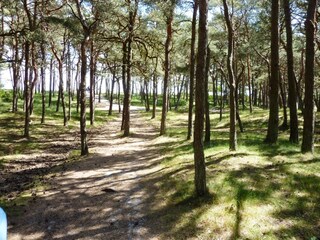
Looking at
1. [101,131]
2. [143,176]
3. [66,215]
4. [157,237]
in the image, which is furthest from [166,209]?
[101,131]

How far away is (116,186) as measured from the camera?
12.0m

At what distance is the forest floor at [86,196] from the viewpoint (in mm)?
8526

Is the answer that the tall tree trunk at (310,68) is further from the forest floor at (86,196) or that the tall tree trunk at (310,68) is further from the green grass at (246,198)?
the forest floor at (86,196)

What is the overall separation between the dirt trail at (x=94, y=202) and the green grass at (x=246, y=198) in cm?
76

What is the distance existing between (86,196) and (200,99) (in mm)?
4948

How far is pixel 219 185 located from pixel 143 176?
3.85m

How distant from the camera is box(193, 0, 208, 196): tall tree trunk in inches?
357

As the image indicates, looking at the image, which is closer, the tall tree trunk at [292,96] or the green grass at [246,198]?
the green grass at [246,198]

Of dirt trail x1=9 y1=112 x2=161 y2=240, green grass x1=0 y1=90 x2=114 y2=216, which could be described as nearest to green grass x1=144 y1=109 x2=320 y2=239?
dirt trail x1=9 y1=112 x2=161 y2=240

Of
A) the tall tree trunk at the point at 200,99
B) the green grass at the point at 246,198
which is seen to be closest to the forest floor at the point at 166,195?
the green grass at the point at 246,198

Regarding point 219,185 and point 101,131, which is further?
point 101,131

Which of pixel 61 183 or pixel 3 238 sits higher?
pixel 3 238

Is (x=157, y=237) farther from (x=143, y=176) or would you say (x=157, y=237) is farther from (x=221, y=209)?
(x=143, y=176)

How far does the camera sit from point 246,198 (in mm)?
8930
